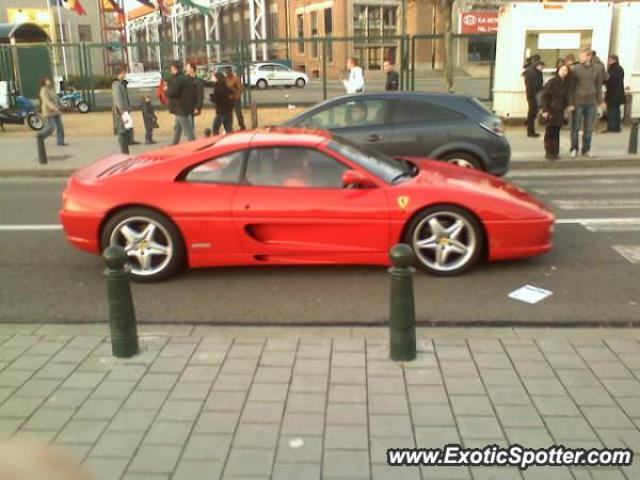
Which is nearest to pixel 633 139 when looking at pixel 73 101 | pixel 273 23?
pixel 73 101

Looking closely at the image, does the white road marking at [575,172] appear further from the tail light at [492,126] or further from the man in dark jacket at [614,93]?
the man in dark jacket at [614,93]

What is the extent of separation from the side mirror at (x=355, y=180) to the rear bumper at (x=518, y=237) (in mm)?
1092

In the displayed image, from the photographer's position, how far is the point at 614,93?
15.4 metres

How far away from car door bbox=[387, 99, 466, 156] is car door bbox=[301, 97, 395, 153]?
0.12m

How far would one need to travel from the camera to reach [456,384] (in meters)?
3.81

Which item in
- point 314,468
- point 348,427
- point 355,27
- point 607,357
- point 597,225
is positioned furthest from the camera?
point 355,27

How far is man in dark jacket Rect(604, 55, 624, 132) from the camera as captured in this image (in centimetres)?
1510

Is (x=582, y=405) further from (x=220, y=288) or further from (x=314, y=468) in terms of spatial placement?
(x=220, y=288)

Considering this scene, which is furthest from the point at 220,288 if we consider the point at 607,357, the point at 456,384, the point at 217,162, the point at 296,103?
the point at 296,103

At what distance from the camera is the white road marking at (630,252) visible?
6.29m

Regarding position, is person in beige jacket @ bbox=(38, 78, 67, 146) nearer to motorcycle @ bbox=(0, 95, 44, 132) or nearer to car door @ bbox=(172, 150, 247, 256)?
motorcycle @ bbox=(0, 95, 44, 132)

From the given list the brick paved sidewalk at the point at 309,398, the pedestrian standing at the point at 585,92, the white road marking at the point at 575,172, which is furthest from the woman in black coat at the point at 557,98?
the brick paved sidewalk at the point at 309,398

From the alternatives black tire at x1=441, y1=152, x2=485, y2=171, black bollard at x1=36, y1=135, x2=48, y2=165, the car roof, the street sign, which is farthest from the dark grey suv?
the street sign

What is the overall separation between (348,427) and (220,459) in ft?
2.22
